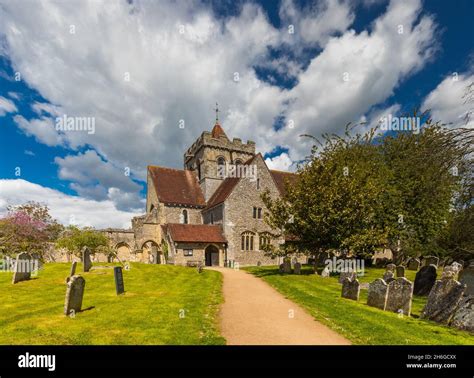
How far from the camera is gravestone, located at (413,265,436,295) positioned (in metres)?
13.3

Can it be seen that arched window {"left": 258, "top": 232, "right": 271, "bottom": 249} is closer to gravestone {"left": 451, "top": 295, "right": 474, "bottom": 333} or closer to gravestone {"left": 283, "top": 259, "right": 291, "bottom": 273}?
gravestone {"left": 283, "top": 259, "right": 291, "bottom": 273}

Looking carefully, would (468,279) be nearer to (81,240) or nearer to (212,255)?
(212,255)

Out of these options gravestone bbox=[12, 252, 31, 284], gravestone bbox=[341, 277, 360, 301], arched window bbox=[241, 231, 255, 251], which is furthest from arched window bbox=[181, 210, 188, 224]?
gravestone bbox=[341, 277, 360, 301]

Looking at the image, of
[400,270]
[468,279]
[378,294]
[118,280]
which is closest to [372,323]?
[378,294]

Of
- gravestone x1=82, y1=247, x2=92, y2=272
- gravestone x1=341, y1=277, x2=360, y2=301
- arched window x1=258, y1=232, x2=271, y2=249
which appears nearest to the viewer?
gravestone x1=341, y1=277, x2=360, y2=301

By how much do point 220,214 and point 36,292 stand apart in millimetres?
20646

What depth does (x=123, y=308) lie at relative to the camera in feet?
32.0

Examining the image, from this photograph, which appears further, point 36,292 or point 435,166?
point 36,292

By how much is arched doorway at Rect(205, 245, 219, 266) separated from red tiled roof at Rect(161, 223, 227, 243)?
1.25m

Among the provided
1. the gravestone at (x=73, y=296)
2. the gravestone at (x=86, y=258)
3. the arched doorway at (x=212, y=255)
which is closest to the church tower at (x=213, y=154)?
the arched doorway at (x=212, y=255)

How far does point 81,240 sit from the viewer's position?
2809 cm
